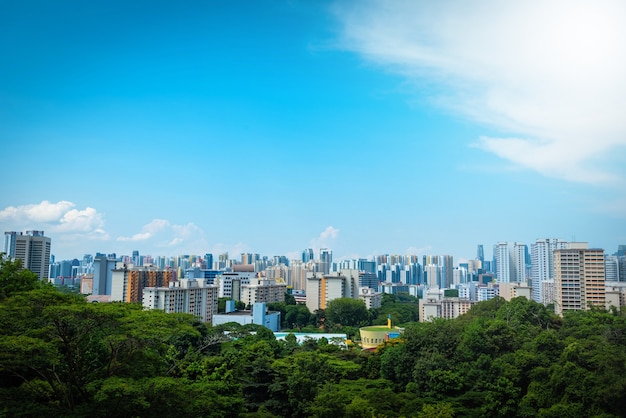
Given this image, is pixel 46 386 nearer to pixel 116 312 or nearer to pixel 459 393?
pixel 116 312

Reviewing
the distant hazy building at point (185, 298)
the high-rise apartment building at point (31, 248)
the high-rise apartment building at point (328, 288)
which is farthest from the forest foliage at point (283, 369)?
the high-rise apartment building at point (328, 288)

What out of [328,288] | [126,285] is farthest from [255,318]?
[328,288]

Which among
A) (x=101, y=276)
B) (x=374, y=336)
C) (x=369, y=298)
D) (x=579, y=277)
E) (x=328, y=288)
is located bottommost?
(x=374, y=336)

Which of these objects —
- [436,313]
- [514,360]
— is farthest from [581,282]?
[514,360]

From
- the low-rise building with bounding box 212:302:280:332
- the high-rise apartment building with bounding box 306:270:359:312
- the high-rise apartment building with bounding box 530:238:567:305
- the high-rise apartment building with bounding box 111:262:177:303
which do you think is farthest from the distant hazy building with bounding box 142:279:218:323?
the high-rise apartment building with bounding box 530:238:567:305

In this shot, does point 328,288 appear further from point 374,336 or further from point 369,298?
point 374,336

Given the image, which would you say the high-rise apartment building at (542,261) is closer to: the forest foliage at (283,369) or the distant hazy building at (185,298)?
the forest foliage at (283,369)

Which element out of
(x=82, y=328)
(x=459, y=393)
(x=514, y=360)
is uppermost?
(x=82, y=328)
